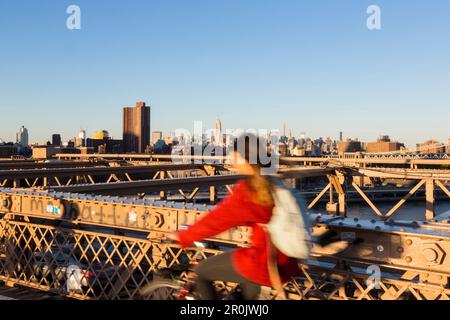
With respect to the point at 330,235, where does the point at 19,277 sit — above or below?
below

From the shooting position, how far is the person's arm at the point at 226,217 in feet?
11.4

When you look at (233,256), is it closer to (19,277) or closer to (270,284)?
(270,284)

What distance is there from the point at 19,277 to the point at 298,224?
568 centimetres

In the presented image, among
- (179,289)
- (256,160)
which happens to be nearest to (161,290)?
(179,289)

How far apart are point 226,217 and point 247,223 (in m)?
0.17

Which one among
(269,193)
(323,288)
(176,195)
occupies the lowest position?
(176,195)

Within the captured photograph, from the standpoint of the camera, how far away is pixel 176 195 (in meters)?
66.4

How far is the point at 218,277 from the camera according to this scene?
152 inches

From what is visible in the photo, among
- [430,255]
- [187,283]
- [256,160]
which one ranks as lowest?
[187,283]

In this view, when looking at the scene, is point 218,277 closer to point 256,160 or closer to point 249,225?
point 249,225

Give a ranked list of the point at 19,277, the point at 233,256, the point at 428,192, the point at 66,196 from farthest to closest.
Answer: the point at 428,192, the point at 19,277, the point at 66,196, the point at 233,256

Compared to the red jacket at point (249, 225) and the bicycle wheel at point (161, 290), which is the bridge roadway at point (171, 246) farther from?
the red jacket at point (249, 225)

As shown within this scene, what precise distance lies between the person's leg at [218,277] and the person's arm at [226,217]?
358mm
